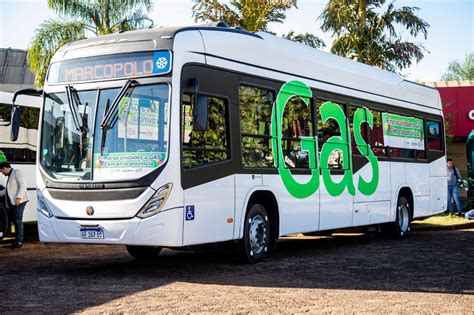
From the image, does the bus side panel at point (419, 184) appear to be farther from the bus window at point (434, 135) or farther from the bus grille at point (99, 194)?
the bus grille at point (99, 194)

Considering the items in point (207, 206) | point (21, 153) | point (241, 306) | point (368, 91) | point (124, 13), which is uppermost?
point (124, 13)

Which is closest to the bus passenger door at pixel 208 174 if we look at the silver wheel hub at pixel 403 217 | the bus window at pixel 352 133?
the bus window at pixel 352 133

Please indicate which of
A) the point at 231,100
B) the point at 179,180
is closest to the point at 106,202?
the point at 179,180

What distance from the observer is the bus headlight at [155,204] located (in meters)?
9.55

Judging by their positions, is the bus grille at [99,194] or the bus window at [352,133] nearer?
the bus grille at [99,194]

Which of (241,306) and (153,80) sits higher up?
(153,80)

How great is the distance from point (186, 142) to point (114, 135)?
0.96 metres

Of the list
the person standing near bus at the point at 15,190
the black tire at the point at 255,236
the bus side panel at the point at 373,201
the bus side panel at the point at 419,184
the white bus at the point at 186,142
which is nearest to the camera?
the white bus at the point at 186,142

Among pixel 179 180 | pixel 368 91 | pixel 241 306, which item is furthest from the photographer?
pixel 368 91

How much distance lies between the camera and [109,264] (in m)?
11.9

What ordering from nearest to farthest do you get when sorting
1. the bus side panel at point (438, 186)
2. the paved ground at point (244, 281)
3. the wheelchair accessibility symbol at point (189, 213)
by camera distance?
the paved ground at point (244, 281), the wheelchair accessibility symbol at point (189, 213), the bus side panel at point (438, 186)

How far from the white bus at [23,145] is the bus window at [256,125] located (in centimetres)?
655

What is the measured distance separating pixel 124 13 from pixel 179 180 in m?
18.8

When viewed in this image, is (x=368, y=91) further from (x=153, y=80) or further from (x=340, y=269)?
(x=153, y=80)
